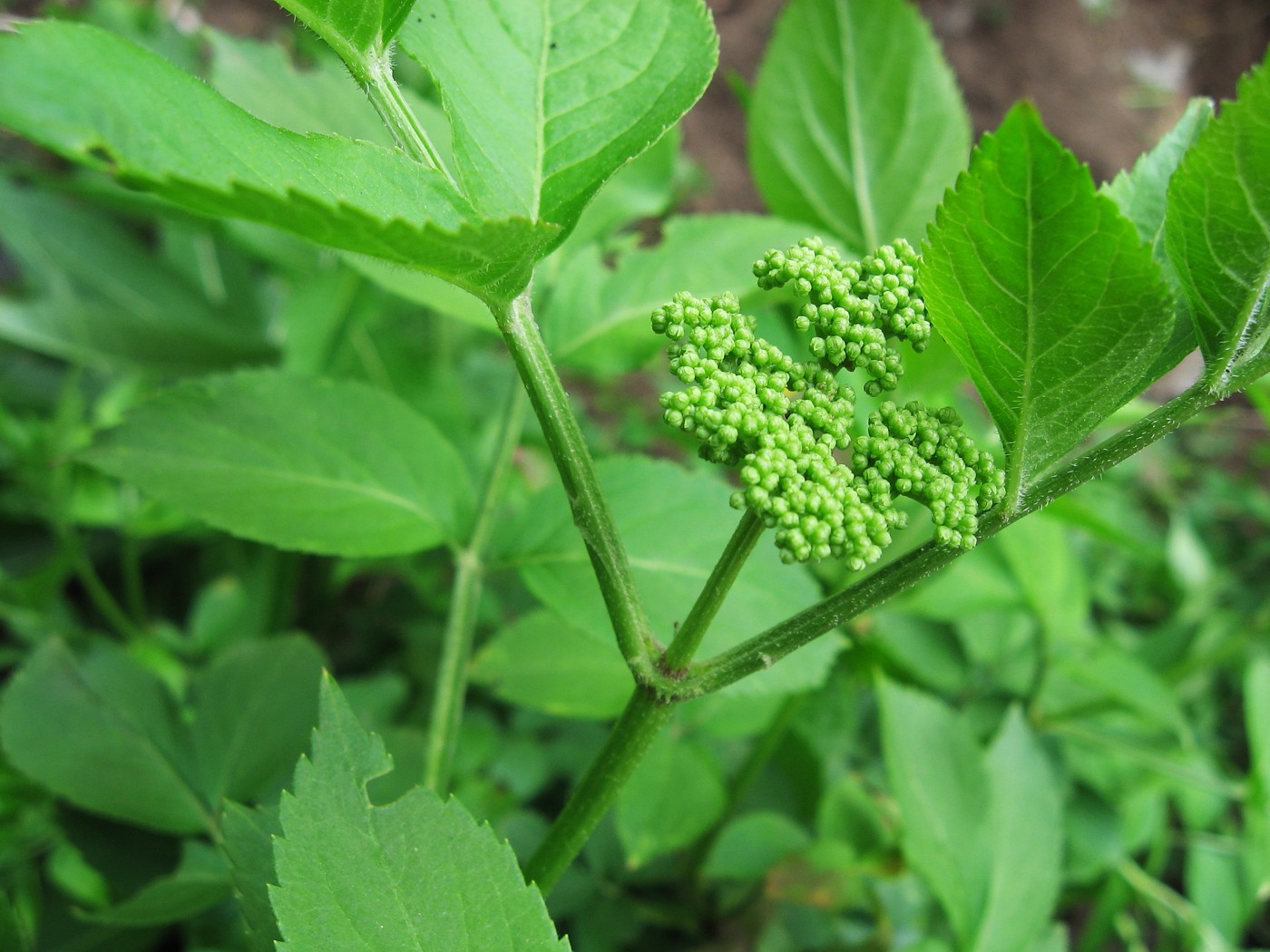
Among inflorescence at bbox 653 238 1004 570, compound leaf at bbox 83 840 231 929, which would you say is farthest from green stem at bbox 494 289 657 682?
compound leaf at bbox 83 840 231 929

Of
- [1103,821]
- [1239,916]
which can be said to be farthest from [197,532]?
[1239,916]

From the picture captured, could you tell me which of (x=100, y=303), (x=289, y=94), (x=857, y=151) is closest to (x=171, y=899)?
(x=289, y=94)

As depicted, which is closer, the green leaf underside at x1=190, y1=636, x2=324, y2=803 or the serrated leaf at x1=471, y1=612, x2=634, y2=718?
the green leaf underside at x1=190, y1=636, x2=324, y2=803

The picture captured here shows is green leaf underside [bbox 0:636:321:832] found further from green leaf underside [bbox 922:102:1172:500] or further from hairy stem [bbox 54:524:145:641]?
green leaf underside [bbox 922:102:1172:500]

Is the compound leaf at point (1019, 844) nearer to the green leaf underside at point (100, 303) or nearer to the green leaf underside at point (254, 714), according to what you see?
the green leaf underside at point (254, 714)

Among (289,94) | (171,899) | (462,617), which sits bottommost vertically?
(171,899)

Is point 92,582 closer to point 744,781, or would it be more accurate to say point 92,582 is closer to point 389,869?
point 744,781
